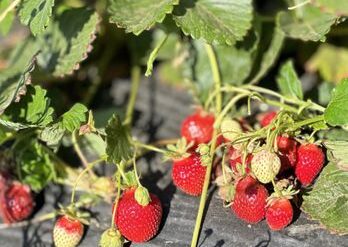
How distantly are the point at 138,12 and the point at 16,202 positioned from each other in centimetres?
45

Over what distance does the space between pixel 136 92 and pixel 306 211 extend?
737 mm

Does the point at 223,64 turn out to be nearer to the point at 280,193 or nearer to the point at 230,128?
the point at 230,128

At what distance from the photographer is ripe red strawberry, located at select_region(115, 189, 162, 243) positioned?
1345 millimetres

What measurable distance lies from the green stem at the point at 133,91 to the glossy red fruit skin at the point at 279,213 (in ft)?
1.59

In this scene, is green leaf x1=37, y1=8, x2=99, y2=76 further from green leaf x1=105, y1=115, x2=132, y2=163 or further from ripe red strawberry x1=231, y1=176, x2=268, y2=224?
ripe red strawberry x1=231, y1=176, x2=268, y2=224

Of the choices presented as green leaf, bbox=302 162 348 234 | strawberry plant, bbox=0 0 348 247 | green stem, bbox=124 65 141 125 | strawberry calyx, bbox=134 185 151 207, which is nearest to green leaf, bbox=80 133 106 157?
strawberry plant, bbox=0 0 348 247

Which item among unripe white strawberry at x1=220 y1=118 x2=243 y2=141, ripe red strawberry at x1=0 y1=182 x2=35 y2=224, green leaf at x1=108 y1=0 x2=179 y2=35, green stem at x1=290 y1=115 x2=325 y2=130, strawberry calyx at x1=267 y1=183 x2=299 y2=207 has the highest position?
green leaf at x1=108 y1=0 x2=179 y2=35

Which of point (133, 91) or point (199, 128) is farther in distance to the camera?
point (133, 91)

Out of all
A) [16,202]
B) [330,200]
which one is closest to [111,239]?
[16,202]

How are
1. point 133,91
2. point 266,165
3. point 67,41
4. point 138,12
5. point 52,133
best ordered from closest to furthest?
point 266,165, point 52,133, point 138,12, point 67,41, point 133,91

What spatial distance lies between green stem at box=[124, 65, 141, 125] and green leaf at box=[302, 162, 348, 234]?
50 centimetres

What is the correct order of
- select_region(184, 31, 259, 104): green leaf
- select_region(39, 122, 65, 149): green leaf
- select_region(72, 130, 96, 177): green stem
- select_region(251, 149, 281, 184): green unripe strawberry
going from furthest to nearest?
select_region(184, 31, 259, 104): green leaf → select_region(72, 130, 96, 177): green stem → select_region(39, 122, 65, 149): green leaf → select_region(251, 149, 281, 184): green unripe strawberry

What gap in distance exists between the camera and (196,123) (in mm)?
1574

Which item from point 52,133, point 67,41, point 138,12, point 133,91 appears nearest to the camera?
point 52,133
